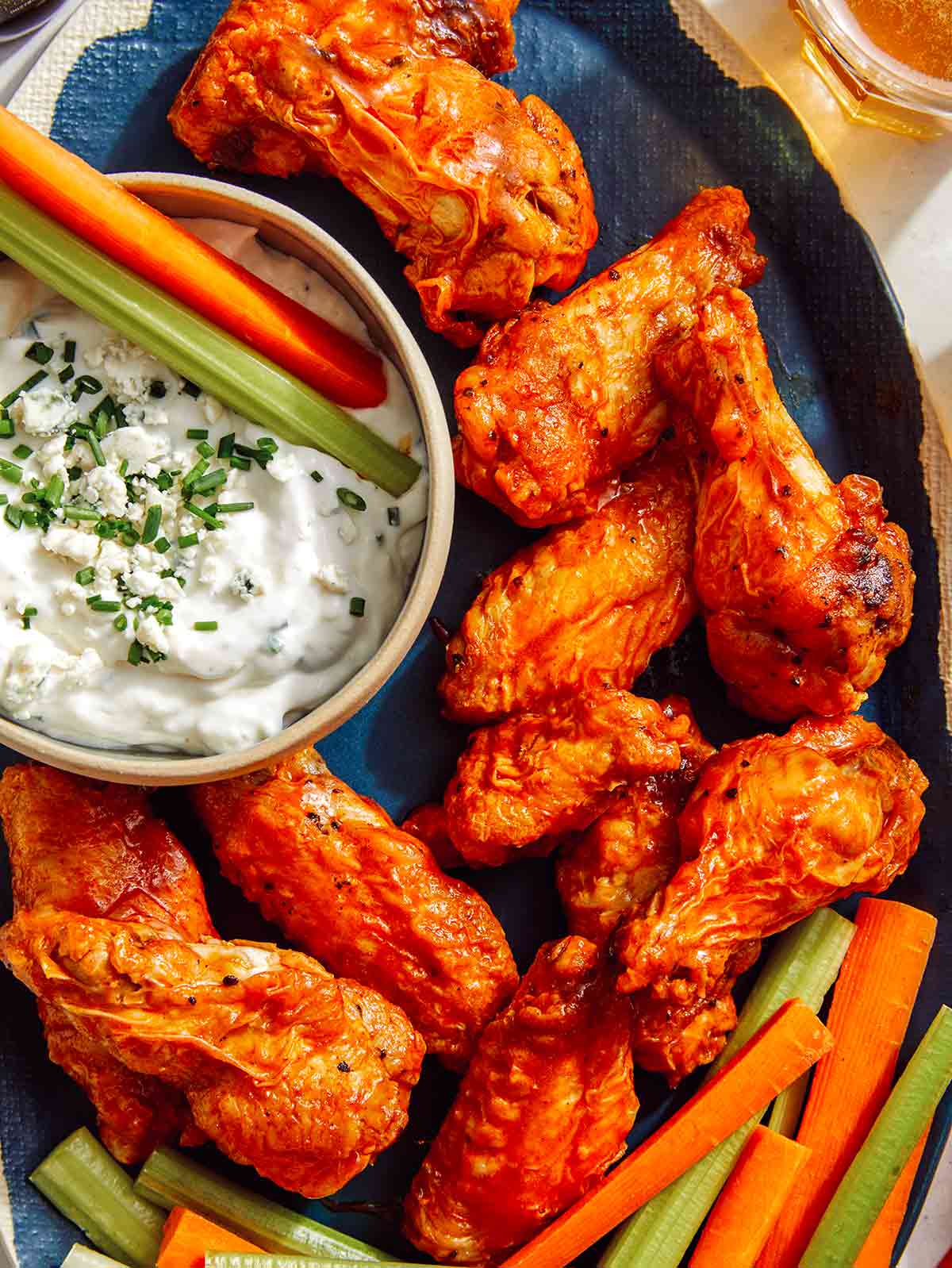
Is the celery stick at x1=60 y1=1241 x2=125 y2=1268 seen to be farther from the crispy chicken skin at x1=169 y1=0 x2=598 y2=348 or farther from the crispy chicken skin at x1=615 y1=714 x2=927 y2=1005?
the crispy chicken skin at x1=169 y1=0 x2=598 y2=348

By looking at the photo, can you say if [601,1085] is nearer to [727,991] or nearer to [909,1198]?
[727,991]

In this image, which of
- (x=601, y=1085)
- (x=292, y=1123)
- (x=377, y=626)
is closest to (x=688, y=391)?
(x=377, y=626)

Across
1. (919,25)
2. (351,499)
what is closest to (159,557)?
(351,499)

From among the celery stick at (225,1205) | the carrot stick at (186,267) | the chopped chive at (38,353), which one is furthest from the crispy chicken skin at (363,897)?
the chopped chive at (38,353)

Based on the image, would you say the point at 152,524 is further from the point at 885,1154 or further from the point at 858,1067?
the point at 885,1154

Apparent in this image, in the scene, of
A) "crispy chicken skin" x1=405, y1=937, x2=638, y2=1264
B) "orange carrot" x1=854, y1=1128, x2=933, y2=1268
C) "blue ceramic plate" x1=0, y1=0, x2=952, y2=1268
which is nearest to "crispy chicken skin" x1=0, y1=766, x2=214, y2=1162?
"blue ceramic plate" x1=0, y1=0, x2=952, y2=1268
